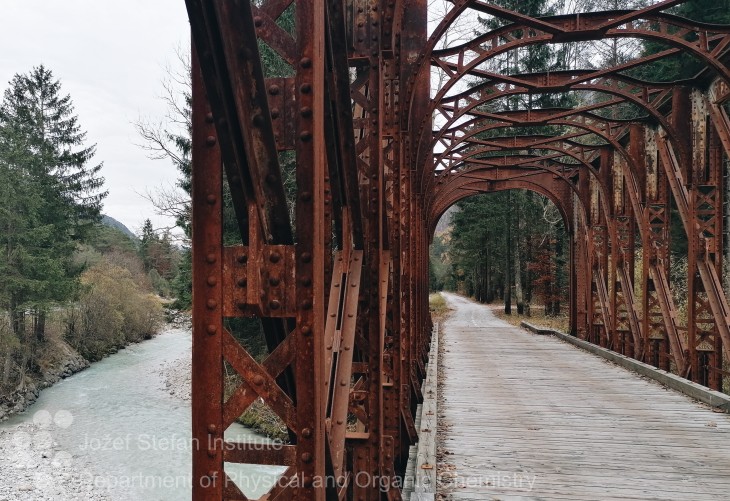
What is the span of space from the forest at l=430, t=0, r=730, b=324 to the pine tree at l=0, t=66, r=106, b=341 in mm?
20585

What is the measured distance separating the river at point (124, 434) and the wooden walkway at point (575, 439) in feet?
23.4

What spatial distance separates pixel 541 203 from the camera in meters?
34.3

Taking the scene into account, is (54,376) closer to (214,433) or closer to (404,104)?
(404,104)

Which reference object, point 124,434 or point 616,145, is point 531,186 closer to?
point 616,145

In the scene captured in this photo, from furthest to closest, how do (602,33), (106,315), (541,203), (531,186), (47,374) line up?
1. (541,203)
2. (106,315)
3. (47,374)
4. (531,186)
5. (602,33)

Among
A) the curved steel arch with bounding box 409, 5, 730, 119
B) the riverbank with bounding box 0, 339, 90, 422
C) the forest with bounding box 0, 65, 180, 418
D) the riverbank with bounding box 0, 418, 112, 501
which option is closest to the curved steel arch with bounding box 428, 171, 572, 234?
the curved steel arch with bounding box 409, 5, 730, 119

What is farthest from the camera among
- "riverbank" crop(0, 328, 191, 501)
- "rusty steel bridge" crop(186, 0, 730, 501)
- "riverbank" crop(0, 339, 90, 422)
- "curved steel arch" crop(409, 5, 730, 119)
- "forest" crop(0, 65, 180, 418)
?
"forest" crop(0, 65, 180, 418)

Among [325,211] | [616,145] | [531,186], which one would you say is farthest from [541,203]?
[325,211]

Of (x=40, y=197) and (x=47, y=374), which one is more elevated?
(x=40, y=197)

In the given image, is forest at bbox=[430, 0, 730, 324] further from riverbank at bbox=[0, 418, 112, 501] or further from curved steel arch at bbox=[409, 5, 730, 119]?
riverbank at bbox=[0, 418, 112, 501]

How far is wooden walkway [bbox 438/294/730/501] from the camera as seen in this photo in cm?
492

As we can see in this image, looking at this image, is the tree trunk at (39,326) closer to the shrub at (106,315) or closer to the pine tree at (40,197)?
the pine tree at (40,197)

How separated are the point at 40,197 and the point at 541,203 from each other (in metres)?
29.9

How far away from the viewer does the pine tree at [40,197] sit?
23.5 m
